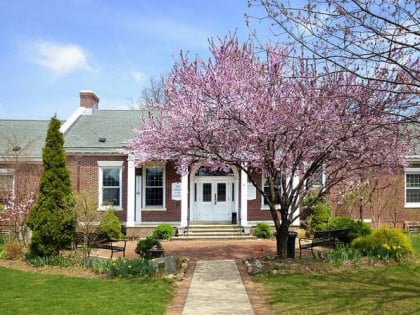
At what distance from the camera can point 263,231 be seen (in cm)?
2044

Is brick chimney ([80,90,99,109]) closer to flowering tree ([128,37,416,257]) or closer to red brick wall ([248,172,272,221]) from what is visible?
red brick wall ([248,172,272,221])

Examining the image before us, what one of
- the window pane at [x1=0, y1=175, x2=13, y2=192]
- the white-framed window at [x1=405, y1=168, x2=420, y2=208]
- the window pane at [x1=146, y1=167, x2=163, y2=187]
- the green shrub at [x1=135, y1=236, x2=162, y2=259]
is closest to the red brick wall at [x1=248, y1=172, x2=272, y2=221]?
the window pane at [x1=146, y1=167, x2=163, y2=187]

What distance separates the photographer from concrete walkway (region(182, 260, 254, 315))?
27.2 feet

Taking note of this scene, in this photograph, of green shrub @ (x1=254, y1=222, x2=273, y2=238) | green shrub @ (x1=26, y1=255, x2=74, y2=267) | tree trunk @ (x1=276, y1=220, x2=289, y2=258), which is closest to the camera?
green shrub @ (x1=26, y1=255, x2=74, y2=267)

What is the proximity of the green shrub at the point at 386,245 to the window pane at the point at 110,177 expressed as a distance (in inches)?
481

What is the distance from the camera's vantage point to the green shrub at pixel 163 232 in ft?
66.3

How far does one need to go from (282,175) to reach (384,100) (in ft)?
11.2

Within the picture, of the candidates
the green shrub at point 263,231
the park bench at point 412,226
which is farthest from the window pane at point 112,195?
the park bench at point 412,226

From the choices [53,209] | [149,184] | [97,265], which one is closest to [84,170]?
[149,184]

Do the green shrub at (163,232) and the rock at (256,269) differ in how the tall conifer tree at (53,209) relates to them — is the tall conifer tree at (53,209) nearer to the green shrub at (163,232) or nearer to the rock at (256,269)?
the rock at (256,269)

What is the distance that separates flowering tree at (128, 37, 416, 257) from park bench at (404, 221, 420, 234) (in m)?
10.6

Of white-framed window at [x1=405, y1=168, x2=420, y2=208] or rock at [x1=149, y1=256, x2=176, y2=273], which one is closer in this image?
rock at [x1=149, y1=256, x2=176, y2=273]

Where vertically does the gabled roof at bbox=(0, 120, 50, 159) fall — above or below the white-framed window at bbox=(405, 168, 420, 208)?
above

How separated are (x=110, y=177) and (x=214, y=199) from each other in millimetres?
5056
